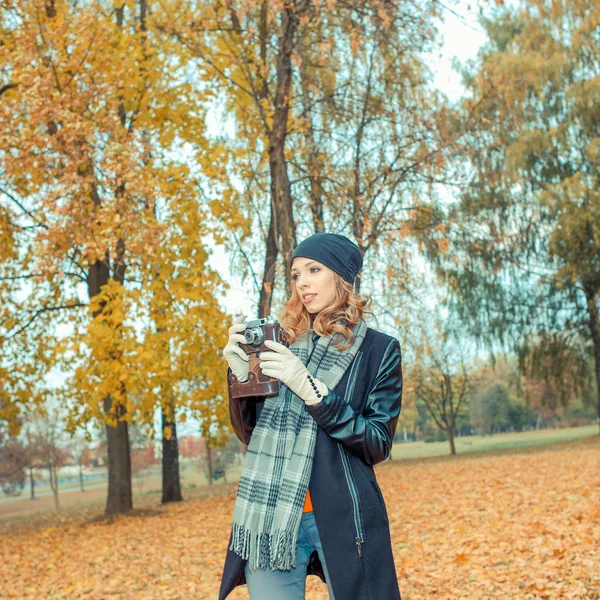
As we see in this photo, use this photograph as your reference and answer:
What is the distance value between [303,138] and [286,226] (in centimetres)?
352

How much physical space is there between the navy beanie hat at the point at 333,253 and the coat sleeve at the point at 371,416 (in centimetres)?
32

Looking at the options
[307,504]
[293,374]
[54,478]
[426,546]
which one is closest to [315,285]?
[293,374]

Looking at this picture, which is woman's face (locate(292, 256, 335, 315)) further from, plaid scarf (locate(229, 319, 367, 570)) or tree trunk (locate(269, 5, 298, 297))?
tree trunk (locate(269, 5, 298, 297))

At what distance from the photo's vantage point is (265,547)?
207 centimetres

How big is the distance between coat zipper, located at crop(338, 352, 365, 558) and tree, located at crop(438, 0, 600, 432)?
53.9 feet

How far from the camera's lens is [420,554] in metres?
6.75

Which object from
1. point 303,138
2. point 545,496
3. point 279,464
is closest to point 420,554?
point 545,496

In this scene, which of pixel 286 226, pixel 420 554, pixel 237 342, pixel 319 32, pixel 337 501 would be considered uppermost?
pixel 319 32

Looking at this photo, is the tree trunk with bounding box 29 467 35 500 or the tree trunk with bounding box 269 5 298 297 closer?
the tree trunk with bounding box 269 5 298 297

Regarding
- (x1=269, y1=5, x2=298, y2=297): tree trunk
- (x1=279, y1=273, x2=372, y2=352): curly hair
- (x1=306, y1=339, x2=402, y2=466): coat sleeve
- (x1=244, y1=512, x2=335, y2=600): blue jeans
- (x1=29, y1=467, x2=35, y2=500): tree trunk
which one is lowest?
(x1=29, y1=467, x2=35, y2=500): tree trunk

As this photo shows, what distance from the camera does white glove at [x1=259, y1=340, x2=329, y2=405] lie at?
201 centimetres

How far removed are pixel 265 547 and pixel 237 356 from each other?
562mm

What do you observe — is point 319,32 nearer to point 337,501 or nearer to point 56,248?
→ point 56,248

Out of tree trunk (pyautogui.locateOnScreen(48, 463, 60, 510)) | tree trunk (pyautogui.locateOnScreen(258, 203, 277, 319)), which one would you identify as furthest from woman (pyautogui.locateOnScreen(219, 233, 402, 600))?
tree trunk (pyautogui.locateOnScreen(48, 463, 60, 510))
